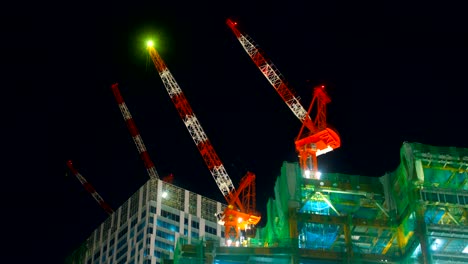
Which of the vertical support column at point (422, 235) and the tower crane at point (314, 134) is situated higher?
the tower crane at point (314, 134)

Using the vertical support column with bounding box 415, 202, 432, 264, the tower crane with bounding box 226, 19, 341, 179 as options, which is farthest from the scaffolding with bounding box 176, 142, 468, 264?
the tower crane with bounding box 226, 19, 341, 179

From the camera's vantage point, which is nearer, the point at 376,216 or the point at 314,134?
the point at 376,216

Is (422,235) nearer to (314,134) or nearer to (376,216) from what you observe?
(376,216)

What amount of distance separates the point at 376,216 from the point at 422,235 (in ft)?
42.2

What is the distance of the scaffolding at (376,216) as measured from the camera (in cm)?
11975

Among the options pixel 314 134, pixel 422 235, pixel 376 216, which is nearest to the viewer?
pixel 422 235

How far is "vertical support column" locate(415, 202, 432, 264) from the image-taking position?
384ft

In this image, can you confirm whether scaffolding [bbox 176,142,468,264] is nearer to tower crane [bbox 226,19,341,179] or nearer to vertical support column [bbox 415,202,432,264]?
vertical support column [bbox 415,202,432,264]

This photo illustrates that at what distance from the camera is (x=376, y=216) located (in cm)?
13038

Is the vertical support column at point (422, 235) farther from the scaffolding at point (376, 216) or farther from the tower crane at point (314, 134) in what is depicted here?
the tower crane at point (314, 134)

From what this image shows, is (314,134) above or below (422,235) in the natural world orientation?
above

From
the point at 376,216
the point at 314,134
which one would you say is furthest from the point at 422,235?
the point at 314,134

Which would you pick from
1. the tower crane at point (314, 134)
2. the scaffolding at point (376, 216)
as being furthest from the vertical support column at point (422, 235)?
the tower crane at point (314, 134)

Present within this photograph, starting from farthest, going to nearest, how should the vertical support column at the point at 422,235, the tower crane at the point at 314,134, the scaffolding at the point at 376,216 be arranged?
the tower crane at the point at 314,134 < the scaffolding at the point at 376,216 < the vertical support column at the point at 422,235
